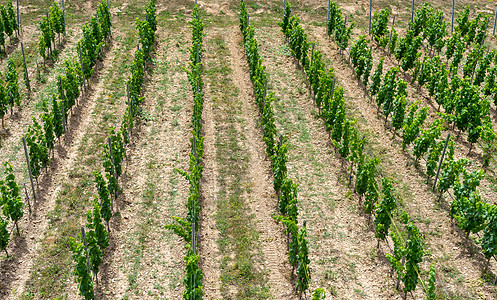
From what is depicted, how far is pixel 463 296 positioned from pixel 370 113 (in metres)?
11.7

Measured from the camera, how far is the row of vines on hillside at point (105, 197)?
53.9 feet

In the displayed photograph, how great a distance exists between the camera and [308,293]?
1769cm

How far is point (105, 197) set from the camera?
19297 millimetres

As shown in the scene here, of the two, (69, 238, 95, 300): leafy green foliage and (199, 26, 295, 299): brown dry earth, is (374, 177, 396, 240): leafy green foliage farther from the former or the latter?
(69, 238, 95, 300): leafy green foliage

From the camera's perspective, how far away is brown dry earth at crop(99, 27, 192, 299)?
17.9 m

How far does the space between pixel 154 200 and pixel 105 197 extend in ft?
8.17

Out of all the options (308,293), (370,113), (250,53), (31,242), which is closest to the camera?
(308,293)

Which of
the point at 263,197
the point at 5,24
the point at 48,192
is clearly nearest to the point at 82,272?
the point at 48,192

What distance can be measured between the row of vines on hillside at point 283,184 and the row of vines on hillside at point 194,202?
2.83m

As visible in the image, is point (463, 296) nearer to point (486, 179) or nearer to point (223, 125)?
point (486, 179)

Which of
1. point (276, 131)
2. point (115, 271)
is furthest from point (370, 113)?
point (115, 271)

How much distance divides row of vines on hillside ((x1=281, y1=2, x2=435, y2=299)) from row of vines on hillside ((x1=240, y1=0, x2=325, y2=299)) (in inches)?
98.1

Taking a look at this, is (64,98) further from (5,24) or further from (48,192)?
(5,24)

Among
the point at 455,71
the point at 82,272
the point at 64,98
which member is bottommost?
the point at 82,272
